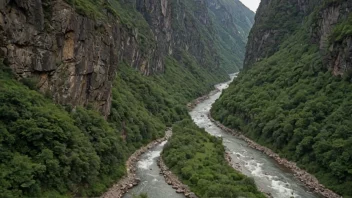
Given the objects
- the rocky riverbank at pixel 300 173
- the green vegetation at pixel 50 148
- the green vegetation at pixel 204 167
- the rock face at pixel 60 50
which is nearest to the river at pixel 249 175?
the rocky riverbank at pixel 300 173

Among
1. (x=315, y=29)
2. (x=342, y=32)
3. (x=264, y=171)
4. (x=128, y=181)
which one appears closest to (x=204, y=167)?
(x=264, y=171)

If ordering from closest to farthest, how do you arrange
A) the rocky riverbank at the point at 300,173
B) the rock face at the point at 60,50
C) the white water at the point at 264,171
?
the rock face at the point at 60,50
the white water at the point at 264,171
the rocky riverbank at the point at 300,173

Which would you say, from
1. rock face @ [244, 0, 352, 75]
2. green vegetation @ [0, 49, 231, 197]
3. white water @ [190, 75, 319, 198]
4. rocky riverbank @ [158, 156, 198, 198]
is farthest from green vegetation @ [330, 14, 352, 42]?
green vegetation @ [0, 49, 231, 197]

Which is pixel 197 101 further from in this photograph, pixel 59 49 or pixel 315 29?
pixel 59 49

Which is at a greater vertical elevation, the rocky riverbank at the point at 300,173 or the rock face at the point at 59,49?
the rock face at the point at 59,49

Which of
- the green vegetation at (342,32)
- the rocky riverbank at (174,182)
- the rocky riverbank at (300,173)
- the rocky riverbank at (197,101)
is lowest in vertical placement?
the rocky riverbank at (197,101)

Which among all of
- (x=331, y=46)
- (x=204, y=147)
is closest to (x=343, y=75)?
(x=331, y=46)

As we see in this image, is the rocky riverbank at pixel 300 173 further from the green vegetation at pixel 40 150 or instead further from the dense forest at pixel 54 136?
the green vegetation at pixel 40 150

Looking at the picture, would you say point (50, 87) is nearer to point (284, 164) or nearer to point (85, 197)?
point (85, 197)
